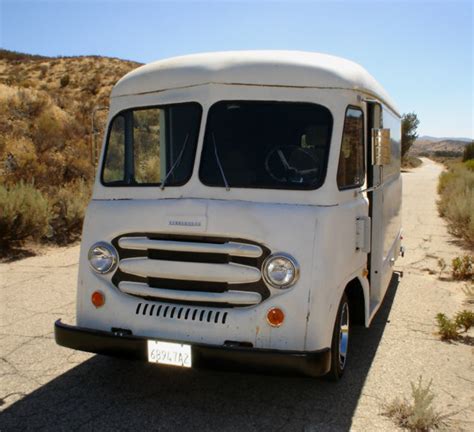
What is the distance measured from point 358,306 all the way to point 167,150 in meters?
2.01

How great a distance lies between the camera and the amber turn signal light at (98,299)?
3846mm

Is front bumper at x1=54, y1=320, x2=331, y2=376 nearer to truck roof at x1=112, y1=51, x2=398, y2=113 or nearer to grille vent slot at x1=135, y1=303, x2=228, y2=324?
grille vent slot at x1=135, y1=303, x2=228, y2=324

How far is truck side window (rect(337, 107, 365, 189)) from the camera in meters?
3.96

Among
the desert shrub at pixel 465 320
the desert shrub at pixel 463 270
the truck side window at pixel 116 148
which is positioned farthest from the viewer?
the desert shrub at pixel 463 270

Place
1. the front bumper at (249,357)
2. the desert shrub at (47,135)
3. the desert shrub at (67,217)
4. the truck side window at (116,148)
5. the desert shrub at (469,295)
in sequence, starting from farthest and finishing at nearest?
1. the desert shrub at (47,135)
2. the desert shrub at (67,217)
3. the desert shrub at (469,295)
4. the truck side window at (116,148)
5. the front bumper at (249,357)

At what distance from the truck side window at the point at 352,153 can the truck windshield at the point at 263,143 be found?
0.61 feet

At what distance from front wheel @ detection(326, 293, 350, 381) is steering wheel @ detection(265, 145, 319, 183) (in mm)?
943

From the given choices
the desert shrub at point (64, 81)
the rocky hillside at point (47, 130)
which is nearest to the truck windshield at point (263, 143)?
the rocky hillside at point (47, 130)

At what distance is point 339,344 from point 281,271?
88 cm

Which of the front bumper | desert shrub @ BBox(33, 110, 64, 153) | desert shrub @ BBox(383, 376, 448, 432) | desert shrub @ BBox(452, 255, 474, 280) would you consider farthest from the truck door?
desert shrub @ BBox(33, 110, 64, 153)

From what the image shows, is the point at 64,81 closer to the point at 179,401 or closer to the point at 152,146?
the point at 152,146

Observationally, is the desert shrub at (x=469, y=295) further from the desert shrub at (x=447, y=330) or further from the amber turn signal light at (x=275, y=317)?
the amber turn signal light at (x=275, y=317)

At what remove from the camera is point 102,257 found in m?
3.88

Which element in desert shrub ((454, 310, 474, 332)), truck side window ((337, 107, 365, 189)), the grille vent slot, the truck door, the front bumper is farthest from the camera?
desert shrub ((454, 310, 474, 332))
